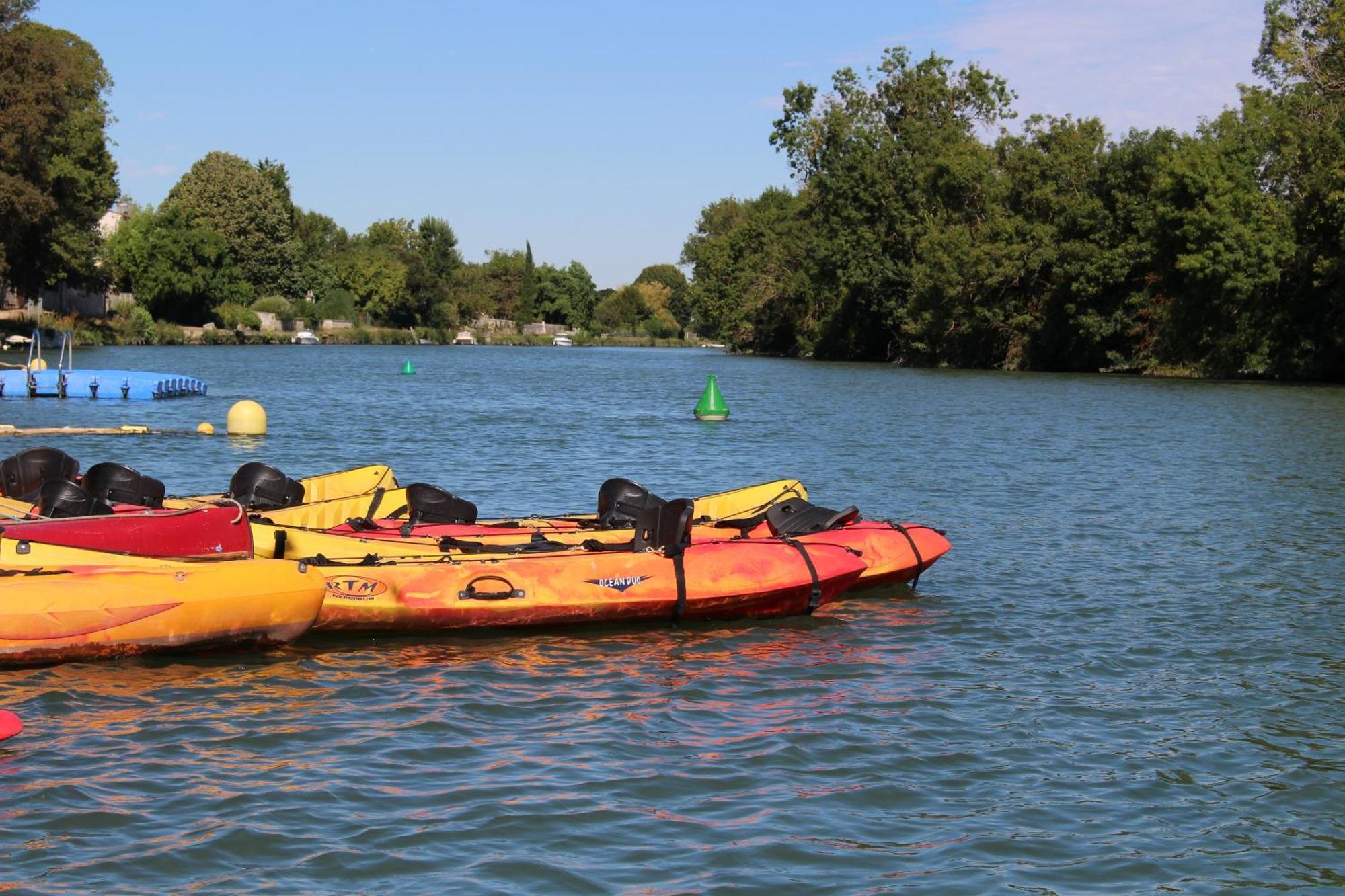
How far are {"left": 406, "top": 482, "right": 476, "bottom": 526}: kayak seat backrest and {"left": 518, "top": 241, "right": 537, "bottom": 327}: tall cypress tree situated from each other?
13872cm

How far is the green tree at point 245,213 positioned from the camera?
97.4 m

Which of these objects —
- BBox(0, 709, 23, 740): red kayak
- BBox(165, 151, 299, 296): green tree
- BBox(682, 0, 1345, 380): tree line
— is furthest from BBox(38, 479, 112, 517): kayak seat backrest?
BBox(165, 151, 299, 296): green tree

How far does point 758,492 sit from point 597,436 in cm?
1433

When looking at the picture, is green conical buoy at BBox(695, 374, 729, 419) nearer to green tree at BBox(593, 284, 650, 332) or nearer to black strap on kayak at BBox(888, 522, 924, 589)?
black strap on kayak at BBox(888, 522, 924, 589)

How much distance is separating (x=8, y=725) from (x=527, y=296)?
145 metres

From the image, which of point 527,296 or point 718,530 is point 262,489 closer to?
point 718,530

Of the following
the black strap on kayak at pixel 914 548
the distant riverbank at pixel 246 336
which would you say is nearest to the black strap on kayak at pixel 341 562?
the black strap on kayak at pixel 914 548

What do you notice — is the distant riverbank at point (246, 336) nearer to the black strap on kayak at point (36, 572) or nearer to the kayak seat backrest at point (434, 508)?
the kayak seat backrest at point (434, 508)

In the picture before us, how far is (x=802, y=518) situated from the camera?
12.9 m

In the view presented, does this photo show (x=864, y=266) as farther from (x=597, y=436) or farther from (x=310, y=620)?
(x=310, y=620)

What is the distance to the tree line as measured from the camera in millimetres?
47531

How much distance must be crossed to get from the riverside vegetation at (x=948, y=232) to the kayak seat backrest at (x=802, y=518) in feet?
120

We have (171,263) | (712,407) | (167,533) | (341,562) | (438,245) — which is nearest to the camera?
(167,533)

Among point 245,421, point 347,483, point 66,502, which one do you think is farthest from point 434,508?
point 245,421
